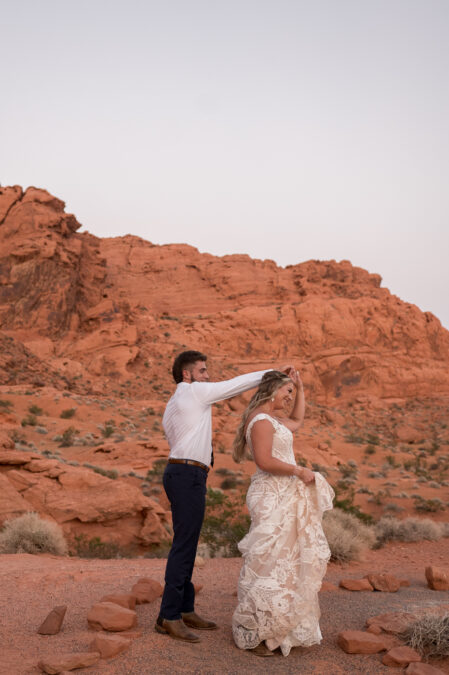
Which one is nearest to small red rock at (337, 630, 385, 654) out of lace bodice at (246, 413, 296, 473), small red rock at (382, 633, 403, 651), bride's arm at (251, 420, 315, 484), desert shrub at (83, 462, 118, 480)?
small red rock at (382, 633, 403, 651)

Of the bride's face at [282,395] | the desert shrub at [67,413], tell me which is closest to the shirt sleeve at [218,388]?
the bride's face at [282,395]

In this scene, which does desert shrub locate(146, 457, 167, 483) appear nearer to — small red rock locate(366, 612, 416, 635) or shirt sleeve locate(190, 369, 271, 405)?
small red rock locate(366, 612, 416, 635)

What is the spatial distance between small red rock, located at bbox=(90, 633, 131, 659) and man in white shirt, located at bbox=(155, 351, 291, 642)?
1.34ft

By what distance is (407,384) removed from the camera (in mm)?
46281

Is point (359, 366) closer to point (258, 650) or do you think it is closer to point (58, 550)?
point (58, 550)

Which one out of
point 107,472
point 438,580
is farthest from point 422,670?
point 107,472

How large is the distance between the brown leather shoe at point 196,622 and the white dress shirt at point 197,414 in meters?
1.28

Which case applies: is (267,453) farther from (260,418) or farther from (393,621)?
(393,621)

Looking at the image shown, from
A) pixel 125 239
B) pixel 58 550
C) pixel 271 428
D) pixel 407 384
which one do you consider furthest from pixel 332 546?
pixel 125 239

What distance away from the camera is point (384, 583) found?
19.9 ft

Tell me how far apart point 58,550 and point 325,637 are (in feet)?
17.2

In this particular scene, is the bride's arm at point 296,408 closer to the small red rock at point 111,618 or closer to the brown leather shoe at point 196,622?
the brown leather shoe at point 196,622

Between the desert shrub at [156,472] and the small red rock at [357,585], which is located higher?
the small red rock at [357,585]

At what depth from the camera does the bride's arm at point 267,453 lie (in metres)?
3.94
